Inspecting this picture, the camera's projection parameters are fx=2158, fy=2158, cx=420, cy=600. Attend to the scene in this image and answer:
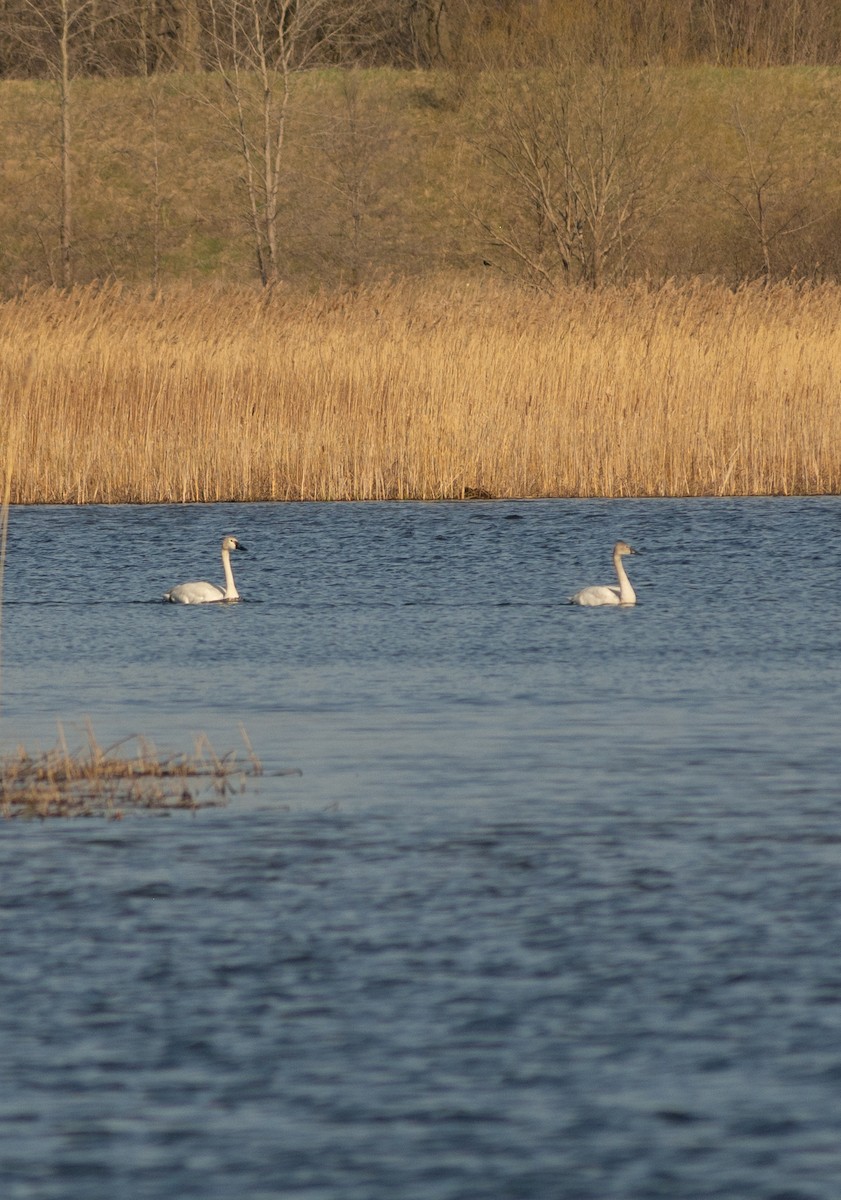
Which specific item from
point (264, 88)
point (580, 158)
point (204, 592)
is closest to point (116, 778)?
point (204, 592)

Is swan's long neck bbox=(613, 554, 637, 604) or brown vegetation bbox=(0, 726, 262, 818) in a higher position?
swan's long neck bbox=(613, 554, 637, 604)

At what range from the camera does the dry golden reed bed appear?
59.6ft

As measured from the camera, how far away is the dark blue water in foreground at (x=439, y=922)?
4.29 metres

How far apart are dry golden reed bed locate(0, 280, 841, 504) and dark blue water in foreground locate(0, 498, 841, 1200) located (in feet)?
19.3

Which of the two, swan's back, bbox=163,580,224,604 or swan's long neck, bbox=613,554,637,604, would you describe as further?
swan's back, bbox=163,580,224,604

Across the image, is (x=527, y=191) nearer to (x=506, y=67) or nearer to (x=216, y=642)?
(x=506, y=67)

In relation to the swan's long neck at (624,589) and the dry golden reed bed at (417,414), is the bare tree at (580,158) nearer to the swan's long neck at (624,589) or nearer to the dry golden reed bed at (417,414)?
the dry golden reed bed at (417,414)

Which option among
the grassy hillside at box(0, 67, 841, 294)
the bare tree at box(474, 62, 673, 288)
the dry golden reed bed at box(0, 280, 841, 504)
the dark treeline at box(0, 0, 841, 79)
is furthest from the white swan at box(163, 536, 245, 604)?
the dark treeline at box(0, 0, 841, 79)

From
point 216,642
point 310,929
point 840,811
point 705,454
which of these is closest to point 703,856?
point 840,811

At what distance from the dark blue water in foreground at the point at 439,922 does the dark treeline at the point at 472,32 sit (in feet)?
130

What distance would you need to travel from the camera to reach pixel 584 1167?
4.14 metres

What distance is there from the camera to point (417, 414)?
1816 centimetres

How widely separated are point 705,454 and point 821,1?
50.4 meters

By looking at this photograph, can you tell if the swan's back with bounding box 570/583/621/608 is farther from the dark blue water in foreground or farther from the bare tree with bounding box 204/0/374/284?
the bare tree with bounding box 204/0/374/284
